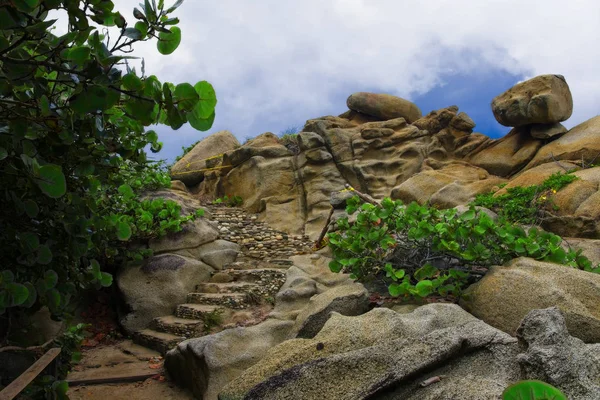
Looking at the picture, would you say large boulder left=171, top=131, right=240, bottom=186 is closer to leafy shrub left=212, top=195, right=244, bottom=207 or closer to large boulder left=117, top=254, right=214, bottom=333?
leafy shrub left=212, top=195, right=244, bottom=207

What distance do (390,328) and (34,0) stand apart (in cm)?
323

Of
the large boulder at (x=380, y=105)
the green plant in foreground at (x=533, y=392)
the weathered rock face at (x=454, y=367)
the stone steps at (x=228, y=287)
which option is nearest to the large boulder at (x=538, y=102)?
the large boulder at (x=380, y=105)

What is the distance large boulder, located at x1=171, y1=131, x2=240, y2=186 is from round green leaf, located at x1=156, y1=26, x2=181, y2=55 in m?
15.2

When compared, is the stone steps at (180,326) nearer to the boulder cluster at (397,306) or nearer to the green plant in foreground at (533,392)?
the boulder cluster at (397,306)

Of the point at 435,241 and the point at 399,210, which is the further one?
the point at 399,210

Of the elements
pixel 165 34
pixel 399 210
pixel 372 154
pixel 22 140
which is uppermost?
pixel 372 154

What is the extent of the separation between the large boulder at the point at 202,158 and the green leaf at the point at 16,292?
1469 cm

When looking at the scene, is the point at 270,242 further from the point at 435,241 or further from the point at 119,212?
the point at 435,241

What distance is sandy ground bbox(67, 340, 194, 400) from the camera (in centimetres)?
613

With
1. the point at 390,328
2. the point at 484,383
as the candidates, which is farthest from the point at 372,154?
the point at 484,383

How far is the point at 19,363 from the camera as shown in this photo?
4.11 m

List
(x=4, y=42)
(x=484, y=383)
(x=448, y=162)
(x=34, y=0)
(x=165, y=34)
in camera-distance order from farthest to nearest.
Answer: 1. (x=448, y=162)
2. (x=484, y=383)
3. (x=165, y=34)
4. (x=4, y=42)
5. (x=34, y=0)

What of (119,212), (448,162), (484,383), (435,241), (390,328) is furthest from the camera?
(448,162)

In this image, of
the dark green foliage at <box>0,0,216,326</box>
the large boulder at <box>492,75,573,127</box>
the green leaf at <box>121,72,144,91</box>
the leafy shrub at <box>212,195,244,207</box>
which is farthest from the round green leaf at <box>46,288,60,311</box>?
the large boulder at <box>492,75,573,127</box>
